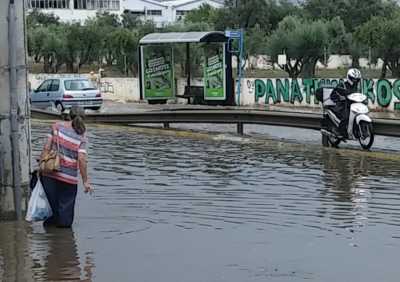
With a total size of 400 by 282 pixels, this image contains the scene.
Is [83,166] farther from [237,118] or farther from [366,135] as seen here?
[237,118]

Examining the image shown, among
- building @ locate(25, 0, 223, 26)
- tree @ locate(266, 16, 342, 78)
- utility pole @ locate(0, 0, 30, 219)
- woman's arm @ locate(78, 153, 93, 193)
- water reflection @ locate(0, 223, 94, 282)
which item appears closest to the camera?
water reflection @ locate(0, 223, 94, 282)

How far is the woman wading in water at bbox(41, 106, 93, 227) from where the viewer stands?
897 cm

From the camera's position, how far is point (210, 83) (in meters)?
37.8

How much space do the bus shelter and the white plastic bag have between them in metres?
27.6

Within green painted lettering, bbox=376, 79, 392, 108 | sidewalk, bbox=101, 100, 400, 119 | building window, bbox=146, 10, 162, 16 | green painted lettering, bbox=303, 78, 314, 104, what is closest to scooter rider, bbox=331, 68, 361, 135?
sidewalk, bbox=101, 100, 400, 119

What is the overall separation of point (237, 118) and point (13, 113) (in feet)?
40.8

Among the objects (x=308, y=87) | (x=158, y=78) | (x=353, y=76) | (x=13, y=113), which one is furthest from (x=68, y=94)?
(x=13, y=113)

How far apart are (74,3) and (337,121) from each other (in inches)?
4723

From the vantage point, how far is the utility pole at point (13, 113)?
926 cm

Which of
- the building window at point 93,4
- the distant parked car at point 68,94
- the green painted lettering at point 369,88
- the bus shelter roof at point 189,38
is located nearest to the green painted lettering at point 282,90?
the bus shelter roof at point 189,38

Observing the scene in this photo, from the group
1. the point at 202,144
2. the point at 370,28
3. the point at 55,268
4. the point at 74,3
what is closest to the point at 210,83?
the point at 370,28

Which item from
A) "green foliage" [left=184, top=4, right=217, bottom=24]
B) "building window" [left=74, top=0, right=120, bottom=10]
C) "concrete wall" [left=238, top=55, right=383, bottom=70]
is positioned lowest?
"concrete wall" [left=238, top=55, right=383, bottom=70]

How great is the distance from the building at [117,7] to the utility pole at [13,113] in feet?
333

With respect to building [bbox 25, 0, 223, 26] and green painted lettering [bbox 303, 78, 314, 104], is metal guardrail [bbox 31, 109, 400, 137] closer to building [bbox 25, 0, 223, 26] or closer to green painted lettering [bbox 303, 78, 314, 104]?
green painted lettering [bbox 303, 78, 314, 104]
